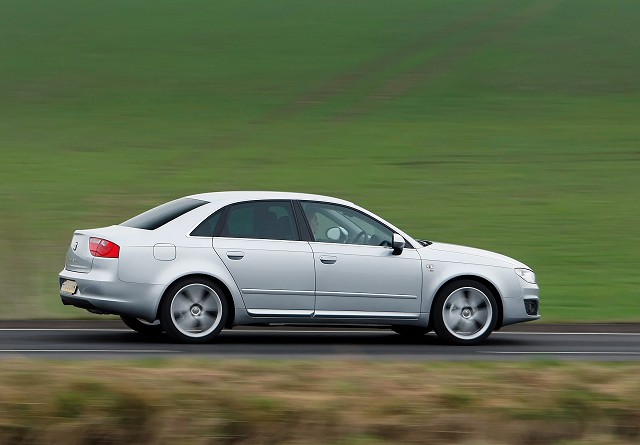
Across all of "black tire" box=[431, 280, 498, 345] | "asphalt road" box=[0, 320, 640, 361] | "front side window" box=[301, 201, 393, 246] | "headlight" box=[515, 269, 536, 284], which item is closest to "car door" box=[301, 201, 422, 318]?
"front side window" box=[301, 201, 393, 246]

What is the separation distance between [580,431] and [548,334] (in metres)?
6.96

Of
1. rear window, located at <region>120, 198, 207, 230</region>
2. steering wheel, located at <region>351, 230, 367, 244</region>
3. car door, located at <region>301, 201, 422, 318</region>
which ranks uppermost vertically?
rear window, located at <region>120, 198, 207, 230</region>

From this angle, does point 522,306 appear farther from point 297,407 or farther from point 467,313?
point 297,407

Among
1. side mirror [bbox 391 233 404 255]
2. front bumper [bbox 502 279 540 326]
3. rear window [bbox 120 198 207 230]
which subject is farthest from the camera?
front bumper [bbox 502 279 540 326]

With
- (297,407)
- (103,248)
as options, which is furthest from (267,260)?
(297,407)

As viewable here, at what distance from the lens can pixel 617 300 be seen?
1664cm

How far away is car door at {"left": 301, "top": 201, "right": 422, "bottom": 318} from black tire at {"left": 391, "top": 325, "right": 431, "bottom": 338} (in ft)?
1.42

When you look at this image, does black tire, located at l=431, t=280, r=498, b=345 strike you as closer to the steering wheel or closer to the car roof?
the steering wheel

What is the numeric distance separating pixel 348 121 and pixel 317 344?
1903 cm

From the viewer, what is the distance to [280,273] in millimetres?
12125

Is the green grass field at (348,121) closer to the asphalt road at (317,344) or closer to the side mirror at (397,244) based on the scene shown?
the asphalt road at (317,344)

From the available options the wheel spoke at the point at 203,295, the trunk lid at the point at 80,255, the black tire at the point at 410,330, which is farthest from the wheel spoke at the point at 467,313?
the trunk lid at the point at 80,255

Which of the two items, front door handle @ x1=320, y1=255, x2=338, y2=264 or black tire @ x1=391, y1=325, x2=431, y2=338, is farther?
black tire @ x1=391, y1=325, x2=431, y2=338

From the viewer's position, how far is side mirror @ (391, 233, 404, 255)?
12.3 metres
